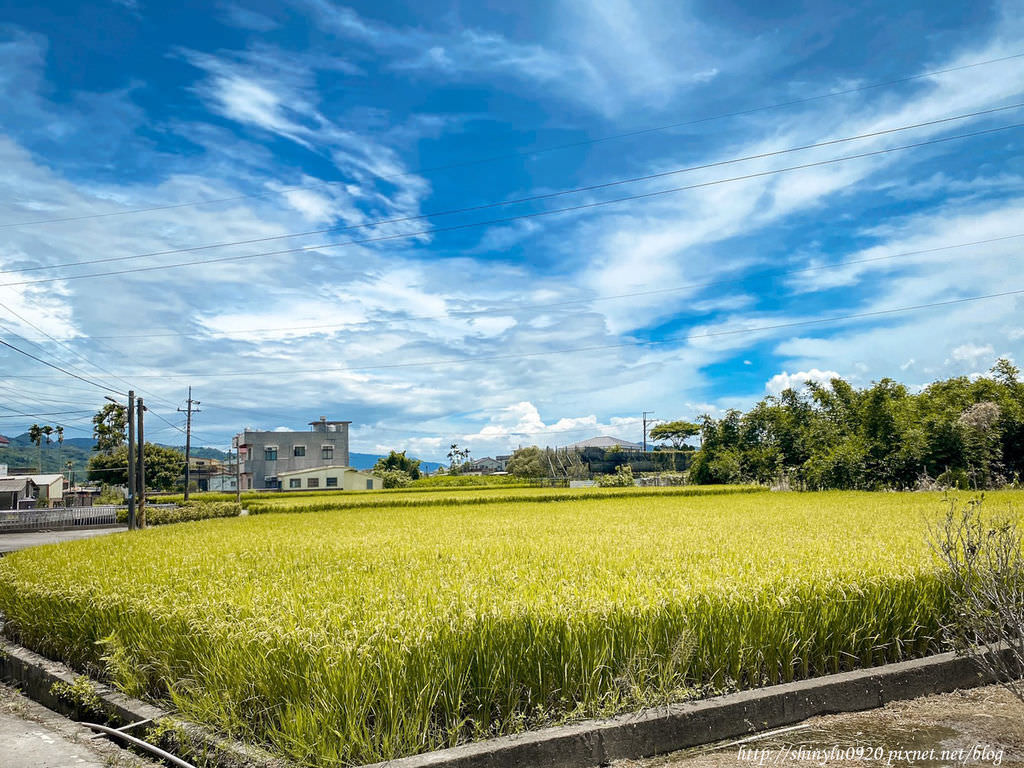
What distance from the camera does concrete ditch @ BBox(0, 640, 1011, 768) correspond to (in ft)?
11.0

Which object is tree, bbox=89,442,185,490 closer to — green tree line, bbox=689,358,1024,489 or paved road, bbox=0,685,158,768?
green tree line, bbox=689,358,1024,489

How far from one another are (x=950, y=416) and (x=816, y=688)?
28775 mm

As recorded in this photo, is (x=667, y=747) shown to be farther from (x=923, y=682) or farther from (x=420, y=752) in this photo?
(x=923, y=682)

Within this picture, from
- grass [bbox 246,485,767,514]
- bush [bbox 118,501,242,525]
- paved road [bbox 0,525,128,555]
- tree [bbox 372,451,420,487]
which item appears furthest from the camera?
tree [bbox 372,451,420,487]

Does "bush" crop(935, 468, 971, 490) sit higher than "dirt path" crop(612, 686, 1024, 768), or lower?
higher

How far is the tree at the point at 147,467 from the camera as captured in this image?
198 ft

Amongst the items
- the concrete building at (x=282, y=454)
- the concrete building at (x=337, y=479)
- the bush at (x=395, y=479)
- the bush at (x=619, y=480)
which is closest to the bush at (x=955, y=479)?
the bush at (x=619, y=480)

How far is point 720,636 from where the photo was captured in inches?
169

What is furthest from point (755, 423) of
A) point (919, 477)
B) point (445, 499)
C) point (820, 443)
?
point (445, 499)

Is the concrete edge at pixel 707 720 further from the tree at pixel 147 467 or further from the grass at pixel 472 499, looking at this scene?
the tree at pixel 147 467

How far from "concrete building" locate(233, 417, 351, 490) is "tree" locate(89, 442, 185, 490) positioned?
7.70m

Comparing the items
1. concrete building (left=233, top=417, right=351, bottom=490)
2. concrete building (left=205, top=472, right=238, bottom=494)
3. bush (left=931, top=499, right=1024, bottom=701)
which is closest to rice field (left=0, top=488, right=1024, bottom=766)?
bush (left=931, top=499, right=1024, bottom=701)

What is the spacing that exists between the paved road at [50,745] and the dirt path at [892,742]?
2879 millimetres

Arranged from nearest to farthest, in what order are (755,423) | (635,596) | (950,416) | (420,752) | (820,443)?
(420,752), (635,596), (950,416), (820,443), (755,423)
